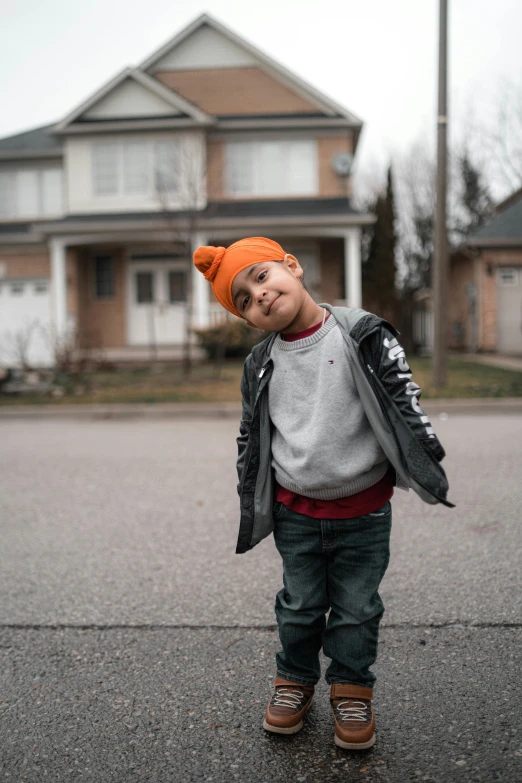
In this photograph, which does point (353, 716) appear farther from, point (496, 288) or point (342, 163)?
point (496, 288)

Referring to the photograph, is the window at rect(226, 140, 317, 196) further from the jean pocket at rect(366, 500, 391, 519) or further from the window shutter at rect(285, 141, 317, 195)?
the jean pocket at rect(366, 500, 391, 519)

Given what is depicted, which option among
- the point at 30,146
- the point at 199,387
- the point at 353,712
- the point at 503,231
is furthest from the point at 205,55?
the point at 353,712

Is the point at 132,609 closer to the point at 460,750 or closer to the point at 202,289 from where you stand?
the point at 460,750

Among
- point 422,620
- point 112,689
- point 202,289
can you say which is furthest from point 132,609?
point 202,289

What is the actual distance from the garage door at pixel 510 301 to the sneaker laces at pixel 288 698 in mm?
19413

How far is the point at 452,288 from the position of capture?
25109 millimetres

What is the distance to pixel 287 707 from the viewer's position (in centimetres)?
237

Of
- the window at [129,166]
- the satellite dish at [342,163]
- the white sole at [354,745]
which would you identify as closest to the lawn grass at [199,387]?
the window at [129,166]

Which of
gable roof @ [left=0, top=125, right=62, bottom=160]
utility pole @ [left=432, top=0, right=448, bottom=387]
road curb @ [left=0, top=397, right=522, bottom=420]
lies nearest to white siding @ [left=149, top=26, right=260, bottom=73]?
gable roof @ [left=0, top=125, right=62, bottom=160]

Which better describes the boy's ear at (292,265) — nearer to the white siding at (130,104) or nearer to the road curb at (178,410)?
the road curb at (178,410)

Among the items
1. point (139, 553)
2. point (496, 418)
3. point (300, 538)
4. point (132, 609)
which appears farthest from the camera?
point (496, 418)

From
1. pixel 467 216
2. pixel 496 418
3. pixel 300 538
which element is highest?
pixel 467 216

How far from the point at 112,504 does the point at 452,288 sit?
836 inches

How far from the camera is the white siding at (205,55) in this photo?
20.8m
